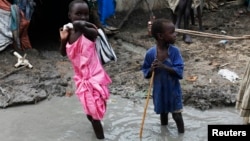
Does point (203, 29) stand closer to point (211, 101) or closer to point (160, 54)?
point (211, 101)

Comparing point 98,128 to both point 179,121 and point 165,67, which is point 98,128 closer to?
point 179,121

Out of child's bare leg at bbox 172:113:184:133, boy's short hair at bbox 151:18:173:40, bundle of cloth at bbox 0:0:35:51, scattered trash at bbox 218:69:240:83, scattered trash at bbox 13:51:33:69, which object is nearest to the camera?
boy's short hair at bbox 151:18:173:40

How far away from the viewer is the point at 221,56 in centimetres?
737

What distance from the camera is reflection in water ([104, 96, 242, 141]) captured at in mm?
4930

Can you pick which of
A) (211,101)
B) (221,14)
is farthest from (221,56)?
(221,14)

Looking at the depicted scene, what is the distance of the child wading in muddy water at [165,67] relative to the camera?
179 inches

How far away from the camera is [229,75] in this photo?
6434mm

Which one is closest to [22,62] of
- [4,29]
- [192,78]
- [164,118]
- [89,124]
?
[4,29]

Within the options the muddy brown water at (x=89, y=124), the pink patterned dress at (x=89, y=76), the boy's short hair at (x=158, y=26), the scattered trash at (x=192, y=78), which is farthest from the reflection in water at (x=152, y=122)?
the boy's short hair at (x=158, y=26)

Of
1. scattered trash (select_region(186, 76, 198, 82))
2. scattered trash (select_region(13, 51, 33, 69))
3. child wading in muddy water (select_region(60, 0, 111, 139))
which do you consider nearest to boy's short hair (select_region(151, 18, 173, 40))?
child wading in muddy water (select_region(60, 0, 111, 139))

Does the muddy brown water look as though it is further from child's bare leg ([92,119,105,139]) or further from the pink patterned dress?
the pink patterned dress

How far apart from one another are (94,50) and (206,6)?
19.8 feet

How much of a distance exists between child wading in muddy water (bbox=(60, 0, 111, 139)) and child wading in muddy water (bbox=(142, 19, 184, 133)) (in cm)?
51

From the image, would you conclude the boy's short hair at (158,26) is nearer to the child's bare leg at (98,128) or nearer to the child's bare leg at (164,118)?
the child's bare leg at (164,118)
